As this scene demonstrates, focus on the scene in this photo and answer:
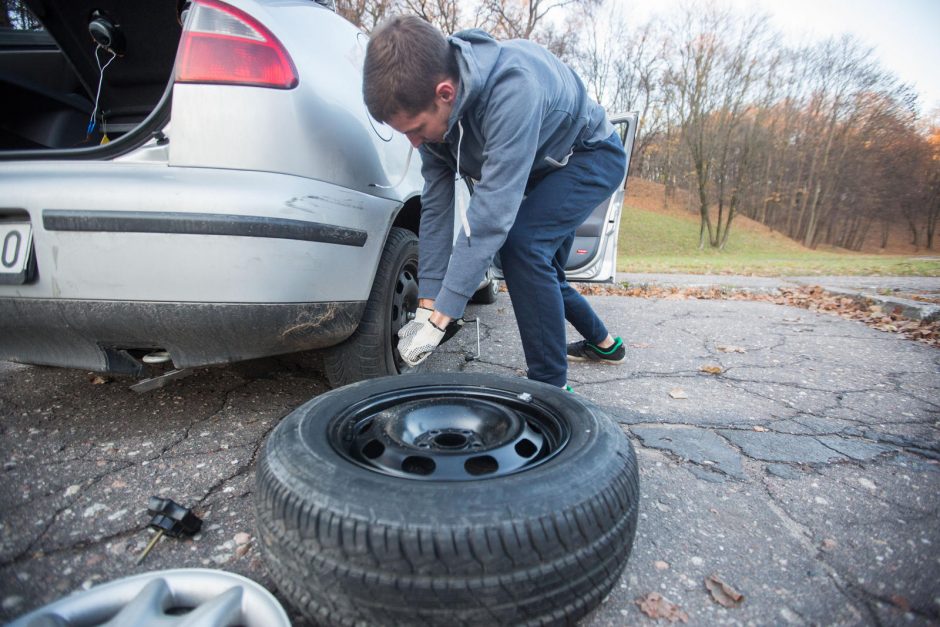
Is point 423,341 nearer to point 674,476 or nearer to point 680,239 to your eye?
point 674,476

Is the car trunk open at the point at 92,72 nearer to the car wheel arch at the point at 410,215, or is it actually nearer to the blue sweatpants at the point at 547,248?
the car wheel arch at the point at 410,215

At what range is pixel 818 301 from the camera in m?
4.73

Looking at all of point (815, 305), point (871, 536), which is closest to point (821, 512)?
point (871, 536)

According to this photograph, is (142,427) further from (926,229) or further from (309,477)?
(926,229)

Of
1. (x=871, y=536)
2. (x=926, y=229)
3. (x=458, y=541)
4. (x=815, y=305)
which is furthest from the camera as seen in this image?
(x=926, y=229)

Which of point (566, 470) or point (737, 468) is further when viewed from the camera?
point (737, 468)

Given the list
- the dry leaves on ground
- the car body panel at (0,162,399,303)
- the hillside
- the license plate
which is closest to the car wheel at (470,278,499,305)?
the dry leaves on ground

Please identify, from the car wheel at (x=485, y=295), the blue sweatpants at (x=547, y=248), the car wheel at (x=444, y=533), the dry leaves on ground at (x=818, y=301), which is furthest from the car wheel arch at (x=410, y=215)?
the dry leaves on ground at (x=818, y=301)

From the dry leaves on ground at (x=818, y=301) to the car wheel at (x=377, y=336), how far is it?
12.0 feet

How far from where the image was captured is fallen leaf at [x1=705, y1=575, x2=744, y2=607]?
1007 millimetres

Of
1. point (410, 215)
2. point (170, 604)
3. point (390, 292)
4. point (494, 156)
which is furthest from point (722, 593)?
point (410, 215)

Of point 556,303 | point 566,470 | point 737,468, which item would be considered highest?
point 556,303

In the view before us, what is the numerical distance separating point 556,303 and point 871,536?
1123 mm

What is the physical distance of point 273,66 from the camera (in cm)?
132
